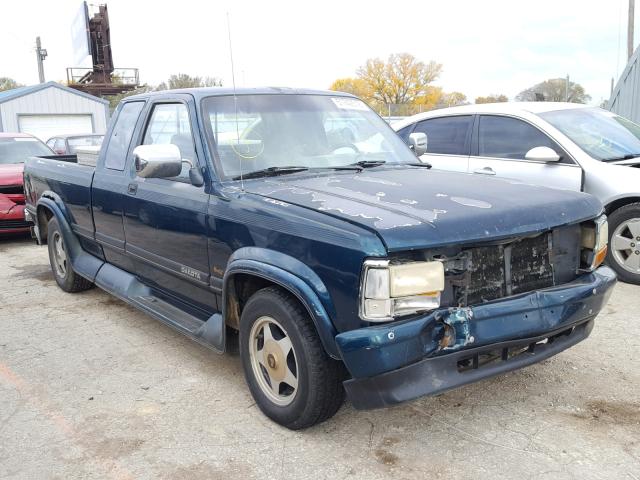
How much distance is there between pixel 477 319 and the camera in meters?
2.75

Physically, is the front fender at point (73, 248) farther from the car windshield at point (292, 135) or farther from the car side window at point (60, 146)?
the car side window at point (60, 146)

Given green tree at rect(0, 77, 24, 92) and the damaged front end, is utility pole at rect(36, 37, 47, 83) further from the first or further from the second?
the damaged front end

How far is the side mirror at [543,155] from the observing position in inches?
230

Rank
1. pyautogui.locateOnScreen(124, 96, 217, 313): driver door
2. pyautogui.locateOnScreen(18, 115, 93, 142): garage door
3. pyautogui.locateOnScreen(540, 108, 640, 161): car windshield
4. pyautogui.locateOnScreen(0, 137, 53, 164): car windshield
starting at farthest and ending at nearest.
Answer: pyautogui.locateOnScreen(18, 115, 93, 142): garage door < pyautogui.locateOnScreen(0, 137, 53, 164): car windshield < pyautogui.locateOnScreen(540, 108, 640, 161): car windshield < pyautogui.locateOnScreen(124, 96, 217, 313): driver door

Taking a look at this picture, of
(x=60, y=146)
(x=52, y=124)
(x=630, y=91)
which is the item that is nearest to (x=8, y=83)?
(x=52, y=124)

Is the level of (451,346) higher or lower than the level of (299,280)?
lower

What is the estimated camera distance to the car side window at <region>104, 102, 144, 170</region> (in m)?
4.68

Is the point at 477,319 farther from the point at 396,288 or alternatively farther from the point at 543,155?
the point at 543,155

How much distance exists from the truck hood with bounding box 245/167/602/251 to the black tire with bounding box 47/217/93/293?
10.1 feet

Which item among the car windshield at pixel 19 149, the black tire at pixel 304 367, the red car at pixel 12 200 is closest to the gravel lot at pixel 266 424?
the black tire at pixel 304 367

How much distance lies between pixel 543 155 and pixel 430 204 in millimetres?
3322

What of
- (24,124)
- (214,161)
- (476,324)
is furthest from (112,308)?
(24,124)

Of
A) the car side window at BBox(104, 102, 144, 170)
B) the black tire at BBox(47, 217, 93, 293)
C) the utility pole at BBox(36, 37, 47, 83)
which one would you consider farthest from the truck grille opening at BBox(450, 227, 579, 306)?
the utility pole at BBox(36, 37, 47, 83)

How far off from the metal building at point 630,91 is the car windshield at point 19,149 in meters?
11.3
